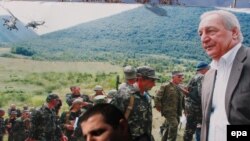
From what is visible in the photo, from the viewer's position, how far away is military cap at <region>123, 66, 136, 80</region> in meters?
4.61

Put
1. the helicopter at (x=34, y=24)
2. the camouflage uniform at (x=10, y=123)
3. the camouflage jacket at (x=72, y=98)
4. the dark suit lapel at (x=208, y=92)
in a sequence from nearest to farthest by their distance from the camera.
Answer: the dark suit lapel at (x=208, y=92) < the camouflage jacket at (x=72, y=98) < the camouflage uniform at (x=10, y=123) < the helicopter at (x=34, y=24)

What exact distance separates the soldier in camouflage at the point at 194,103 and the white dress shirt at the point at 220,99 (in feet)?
3.93

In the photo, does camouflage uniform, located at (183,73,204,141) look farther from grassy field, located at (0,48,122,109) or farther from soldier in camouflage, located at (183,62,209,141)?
grassy field, located at (0,48,122,109)

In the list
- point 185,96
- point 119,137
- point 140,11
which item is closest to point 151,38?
point 140,11

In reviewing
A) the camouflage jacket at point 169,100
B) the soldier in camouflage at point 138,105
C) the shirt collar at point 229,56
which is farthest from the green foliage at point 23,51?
the shirt collar at point 229,56

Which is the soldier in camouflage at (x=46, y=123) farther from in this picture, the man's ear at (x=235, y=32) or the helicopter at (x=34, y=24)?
the man's ear at (x=235, y=32)

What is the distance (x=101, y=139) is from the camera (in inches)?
86.7

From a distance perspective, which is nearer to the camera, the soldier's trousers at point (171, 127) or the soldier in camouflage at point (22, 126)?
the soldier's trousers at point (171, 127)

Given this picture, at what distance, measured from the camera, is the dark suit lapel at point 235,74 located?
10.1 feet

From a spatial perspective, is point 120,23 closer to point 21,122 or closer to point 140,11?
point 140,11

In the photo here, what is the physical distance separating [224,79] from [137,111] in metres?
1.38

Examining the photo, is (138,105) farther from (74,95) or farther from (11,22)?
(11,22)

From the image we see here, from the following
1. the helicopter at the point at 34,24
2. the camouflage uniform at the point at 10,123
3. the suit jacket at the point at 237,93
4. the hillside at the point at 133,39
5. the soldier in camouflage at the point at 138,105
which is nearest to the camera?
the suit jacket at the point at 237,93

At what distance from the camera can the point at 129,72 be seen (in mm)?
4629
